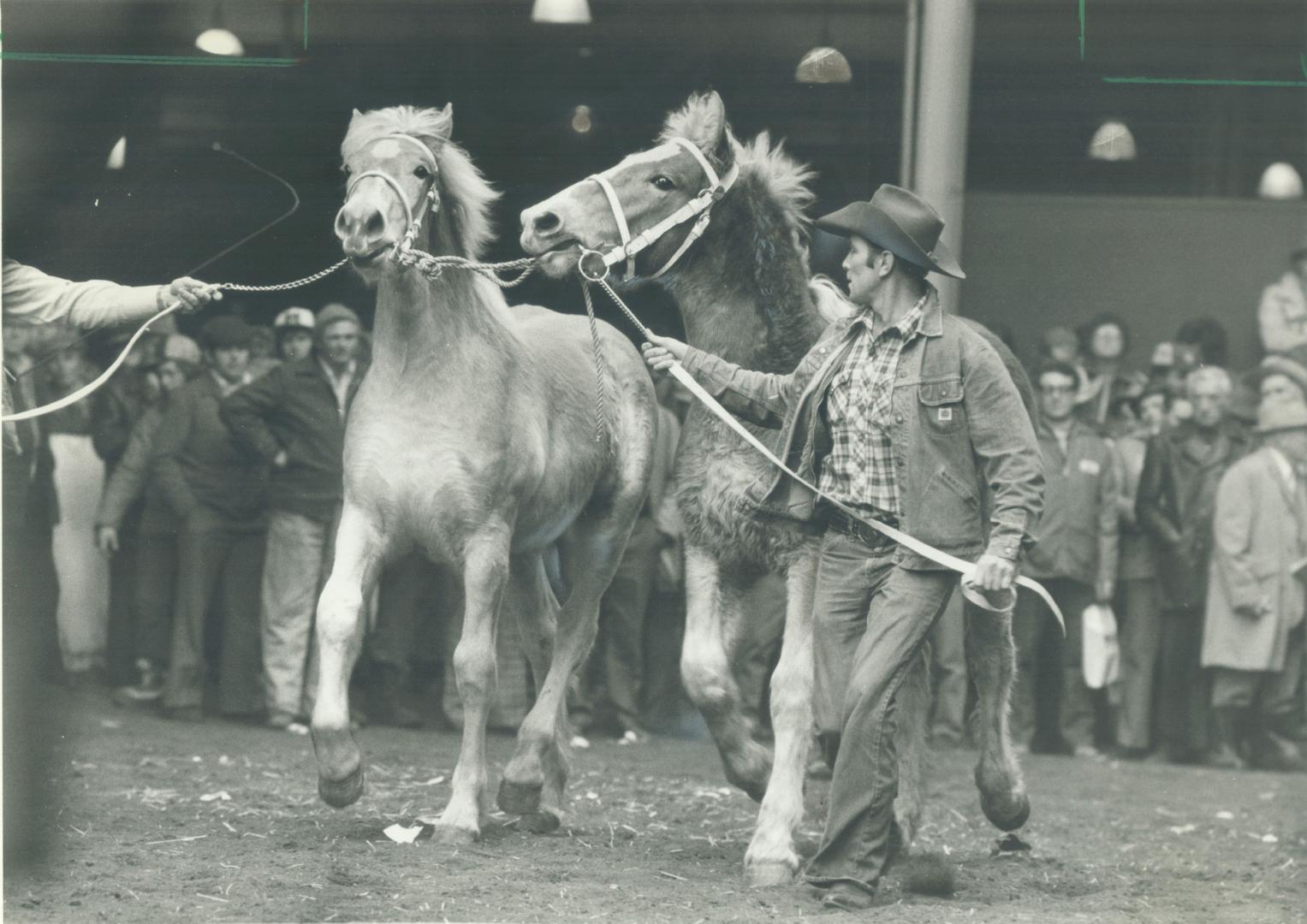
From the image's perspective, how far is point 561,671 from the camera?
7.52m

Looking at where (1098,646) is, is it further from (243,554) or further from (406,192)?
(406,192)

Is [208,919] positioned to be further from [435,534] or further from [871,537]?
[871,537]

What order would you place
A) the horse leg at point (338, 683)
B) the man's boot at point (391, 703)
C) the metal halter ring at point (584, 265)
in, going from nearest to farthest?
the horse leg at point (338, 683), the metal halter ring at point (584, 265), the man's boot at point (391, 703)

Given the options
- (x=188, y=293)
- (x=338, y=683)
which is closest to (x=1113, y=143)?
(x=188, y=293)

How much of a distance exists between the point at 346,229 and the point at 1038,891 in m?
3.44

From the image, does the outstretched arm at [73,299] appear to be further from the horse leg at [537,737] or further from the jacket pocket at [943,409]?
the jacket pocket at [943,409]

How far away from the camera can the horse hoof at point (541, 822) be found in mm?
7234

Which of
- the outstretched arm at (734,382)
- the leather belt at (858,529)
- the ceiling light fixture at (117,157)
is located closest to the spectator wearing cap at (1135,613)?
the outstretched arm at (734,382)

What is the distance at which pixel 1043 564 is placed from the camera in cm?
1074

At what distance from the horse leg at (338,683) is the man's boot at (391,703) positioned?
3685 millimetres

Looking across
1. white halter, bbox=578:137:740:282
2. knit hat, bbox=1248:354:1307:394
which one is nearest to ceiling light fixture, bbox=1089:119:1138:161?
knit hat, bbox=1248:354:1307:394

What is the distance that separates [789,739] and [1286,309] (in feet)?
20.8

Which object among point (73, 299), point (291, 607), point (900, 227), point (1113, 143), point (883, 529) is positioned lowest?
point (291, 607)

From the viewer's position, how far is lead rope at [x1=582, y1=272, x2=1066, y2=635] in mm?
6168
